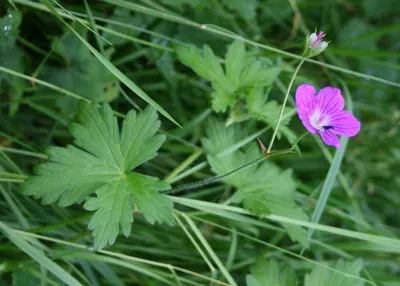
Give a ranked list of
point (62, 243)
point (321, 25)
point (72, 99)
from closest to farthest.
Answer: point (62, 243) → point (72, 99) → point (321, 25)

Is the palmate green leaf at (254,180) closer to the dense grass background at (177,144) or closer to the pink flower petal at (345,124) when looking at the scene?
the dense grass background at (177,144)

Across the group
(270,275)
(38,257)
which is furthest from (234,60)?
(38,257)

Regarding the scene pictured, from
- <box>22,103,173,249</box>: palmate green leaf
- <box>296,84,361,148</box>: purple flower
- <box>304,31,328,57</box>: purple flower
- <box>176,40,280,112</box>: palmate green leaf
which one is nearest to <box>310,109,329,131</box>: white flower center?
<box>296,84,361,148</box>: purple flower

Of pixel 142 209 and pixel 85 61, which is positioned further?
pixel 85 61

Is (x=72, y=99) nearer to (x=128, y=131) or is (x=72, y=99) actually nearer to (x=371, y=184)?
(x=128, y=131)

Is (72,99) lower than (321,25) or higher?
lower

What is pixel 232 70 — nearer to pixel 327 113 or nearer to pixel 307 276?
pixel 327 113

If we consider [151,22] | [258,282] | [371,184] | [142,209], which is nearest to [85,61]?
[151,22]
